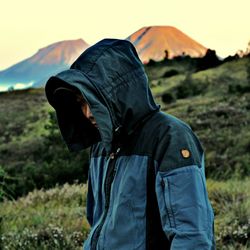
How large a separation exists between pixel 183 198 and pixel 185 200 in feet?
0.04

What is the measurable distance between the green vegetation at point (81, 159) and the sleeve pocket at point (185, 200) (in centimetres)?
420

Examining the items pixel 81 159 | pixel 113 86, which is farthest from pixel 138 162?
pixel 81 159

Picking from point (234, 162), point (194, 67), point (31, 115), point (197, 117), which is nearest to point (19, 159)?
point (197, 117)

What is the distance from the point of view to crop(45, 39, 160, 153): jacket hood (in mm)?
2898

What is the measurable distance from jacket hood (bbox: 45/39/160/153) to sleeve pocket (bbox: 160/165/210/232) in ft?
0.97

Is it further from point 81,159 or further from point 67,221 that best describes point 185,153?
point 81,159

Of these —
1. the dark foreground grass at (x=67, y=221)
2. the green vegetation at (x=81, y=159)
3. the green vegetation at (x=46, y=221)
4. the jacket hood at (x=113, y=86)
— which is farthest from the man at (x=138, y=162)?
the green vegetation at (x=46, y=221)

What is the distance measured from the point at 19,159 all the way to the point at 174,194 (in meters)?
24.1

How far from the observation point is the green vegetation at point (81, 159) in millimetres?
7977

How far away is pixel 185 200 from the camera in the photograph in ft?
8.95

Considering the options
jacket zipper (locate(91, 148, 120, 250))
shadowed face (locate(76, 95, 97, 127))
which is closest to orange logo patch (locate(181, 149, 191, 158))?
jacket zipper (locate(91, 148, 120, 250))

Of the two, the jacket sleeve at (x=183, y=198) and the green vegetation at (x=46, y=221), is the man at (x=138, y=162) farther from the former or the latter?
the green vegetation at (x=46, y=221)

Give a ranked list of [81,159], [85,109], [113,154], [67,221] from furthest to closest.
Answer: [81,159], [67,221], [85,109], [113,154]

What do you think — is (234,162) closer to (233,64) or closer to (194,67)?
(233,64)
